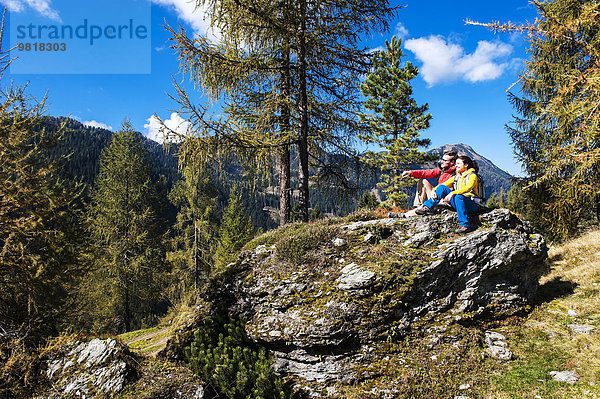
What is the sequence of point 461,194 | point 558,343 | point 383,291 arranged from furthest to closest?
point 461,194, point 383,291, point 558,343

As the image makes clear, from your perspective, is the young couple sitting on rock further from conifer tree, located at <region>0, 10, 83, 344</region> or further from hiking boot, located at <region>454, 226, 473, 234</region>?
conifer tree, located at <region>0, 10, 83, 344</region>

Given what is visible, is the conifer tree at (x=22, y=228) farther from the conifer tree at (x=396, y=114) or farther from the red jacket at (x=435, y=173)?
the conifer tree at (x=396, y=114)

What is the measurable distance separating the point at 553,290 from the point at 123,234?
21679mm

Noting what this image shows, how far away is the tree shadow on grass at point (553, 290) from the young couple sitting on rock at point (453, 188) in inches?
108

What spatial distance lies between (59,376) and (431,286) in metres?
7.85

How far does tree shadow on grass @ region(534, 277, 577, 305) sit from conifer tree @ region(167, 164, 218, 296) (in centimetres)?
1991

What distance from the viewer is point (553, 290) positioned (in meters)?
7.20

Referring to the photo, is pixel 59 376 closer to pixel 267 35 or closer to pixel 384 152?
pixel 267 35

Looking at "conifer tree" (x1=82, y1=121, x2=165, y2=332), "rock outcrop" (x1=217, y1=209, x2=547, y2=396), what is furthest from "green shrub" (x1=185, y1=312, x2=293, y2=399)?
"conifer tree" (x1=82, y1=121, x2=165, y2=332)

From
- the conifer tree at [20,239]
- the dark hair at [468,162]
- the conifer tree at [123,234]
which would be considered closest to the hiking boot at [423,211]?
the dark hair at [468,162]

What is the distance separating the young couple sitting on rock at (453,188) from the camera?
6363 millimetres

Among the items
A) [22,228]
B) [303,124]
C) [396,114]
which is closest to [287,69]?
[303,124]

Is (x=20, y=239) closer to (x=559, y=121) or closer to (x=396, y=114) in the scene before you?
(x=559, y=121)

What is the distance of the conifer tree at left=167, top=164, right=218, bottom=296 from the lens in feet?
71.3
